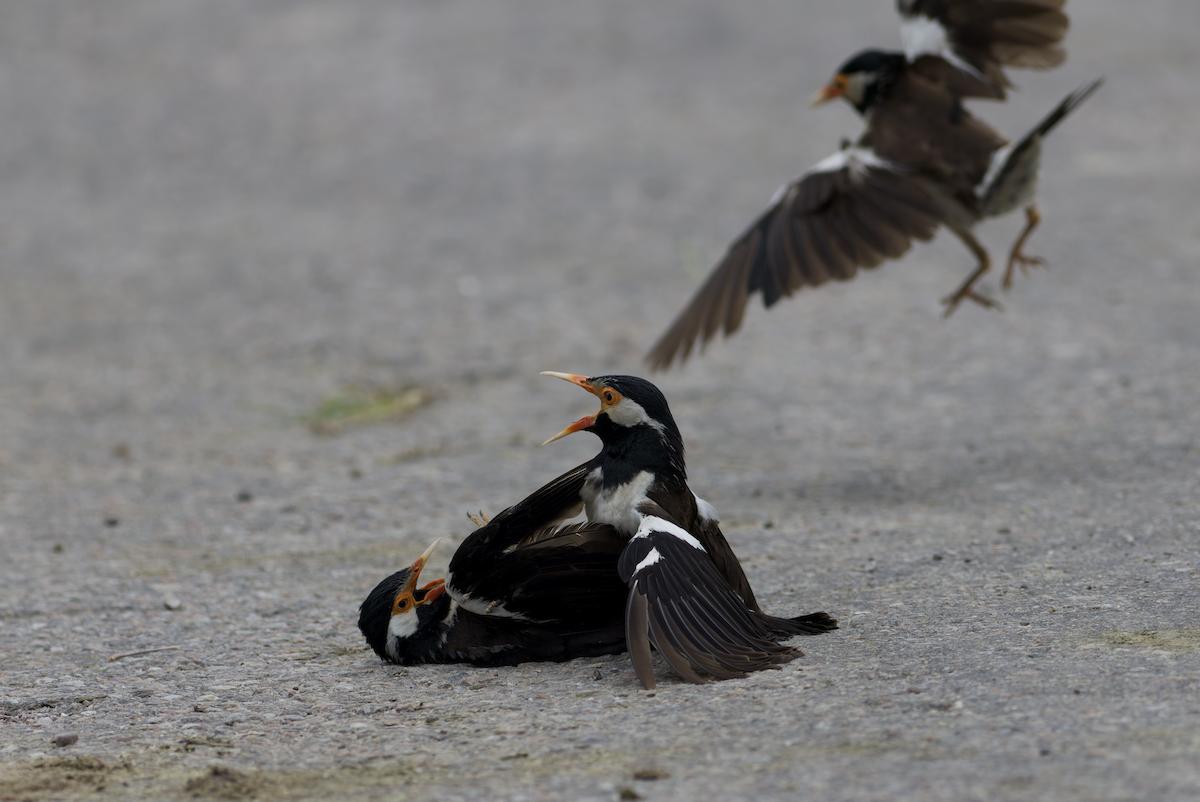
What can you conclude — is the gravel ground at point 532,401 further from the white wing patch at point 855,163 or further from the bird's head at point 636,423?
the white wing patch at point 855,163

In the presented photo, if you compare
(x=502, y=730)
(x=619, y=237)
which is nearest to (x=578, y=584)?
(x=502, y=730)

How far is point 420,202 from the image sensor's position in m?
11.9

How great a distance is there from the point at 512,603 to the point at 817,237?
2853 mm

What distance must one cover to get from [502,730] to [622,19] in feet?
40.3

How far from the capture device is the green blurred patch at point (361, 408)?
8164 millimetres

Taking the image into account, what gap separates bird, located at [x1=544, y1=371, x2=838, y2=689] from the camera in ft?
12.7

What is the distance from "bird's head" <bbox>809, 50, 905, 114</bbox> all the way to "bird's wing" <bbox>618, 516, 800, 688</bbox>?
3.75 m

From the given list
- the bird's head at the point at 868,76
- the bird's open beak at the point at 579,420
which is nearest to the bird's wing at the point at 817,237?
the bird's head at the point at 868,76

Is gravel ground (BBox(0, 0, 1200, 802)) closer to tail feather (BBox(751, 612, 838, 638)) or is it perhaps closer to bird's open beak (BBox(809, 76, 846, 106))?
tail feather (BBox(751, 612, 838, 638))

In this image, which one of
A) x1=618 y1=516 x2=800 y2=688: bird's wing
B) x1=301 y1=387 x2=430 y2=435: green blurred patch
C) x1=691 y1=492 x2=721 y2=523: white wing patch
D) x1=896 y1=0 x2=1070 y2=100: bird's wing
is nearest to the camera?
x1=618 y1=516 x2=800 y2=688: bird's wing

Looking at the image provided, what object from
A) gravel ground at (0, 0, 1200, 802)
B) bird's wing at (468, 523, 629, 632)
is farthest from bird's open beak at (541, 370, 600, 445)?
gravel ground at (0, 0, 1200, 802)

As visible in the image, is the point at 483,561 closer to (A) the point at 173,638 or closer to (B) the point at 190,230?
(A) the point at 173,638

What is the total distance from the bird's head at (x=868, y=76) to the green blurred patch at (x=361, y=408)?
3143 millimetres

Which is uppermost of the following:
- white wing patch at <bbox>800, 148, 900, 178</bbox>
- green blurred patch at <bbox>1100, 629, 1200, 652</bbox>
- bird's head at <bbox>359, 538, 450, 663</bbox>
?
white wing patch at <bbox>800, 148, 900, 178</bbox>
